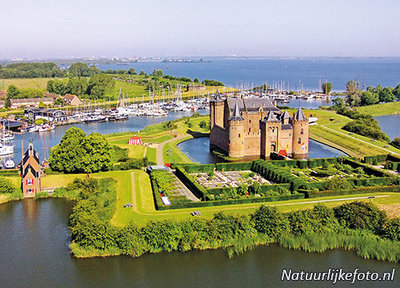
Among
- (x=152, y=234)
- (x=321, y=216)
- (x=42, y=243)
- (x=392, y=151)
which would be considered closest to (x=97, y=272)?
(x=152, y=234)

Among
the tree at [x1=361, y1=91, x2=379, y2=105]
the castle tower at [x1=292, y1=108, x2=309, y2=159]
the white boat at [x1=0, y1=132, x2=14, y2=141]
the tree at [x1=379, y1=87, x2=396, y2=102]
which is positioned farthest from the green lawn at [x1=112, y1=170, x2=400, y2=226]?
the tree at [x1=379, y1=87, x2=396, y2=102]

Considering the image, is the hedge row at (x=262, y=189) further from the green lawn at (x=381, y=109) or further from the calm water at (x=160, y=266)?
the green lawn at (x=381, y=109)

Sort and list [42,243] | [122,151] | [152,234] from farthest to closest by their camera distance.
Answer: [122,151] → [42,243] → [152,234]

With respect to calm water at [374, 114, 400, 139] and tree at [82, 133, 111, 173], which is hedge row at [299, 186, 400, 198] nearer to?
tree at [82, 133, 111, 173]

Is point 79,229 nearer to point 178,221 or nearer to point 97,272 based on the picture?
point 97,272

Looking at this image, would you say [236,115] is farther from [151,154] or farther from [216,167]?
[151,154]

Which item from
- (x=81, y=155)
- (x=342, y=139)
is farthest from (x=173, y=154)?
(x=342, y=139)
